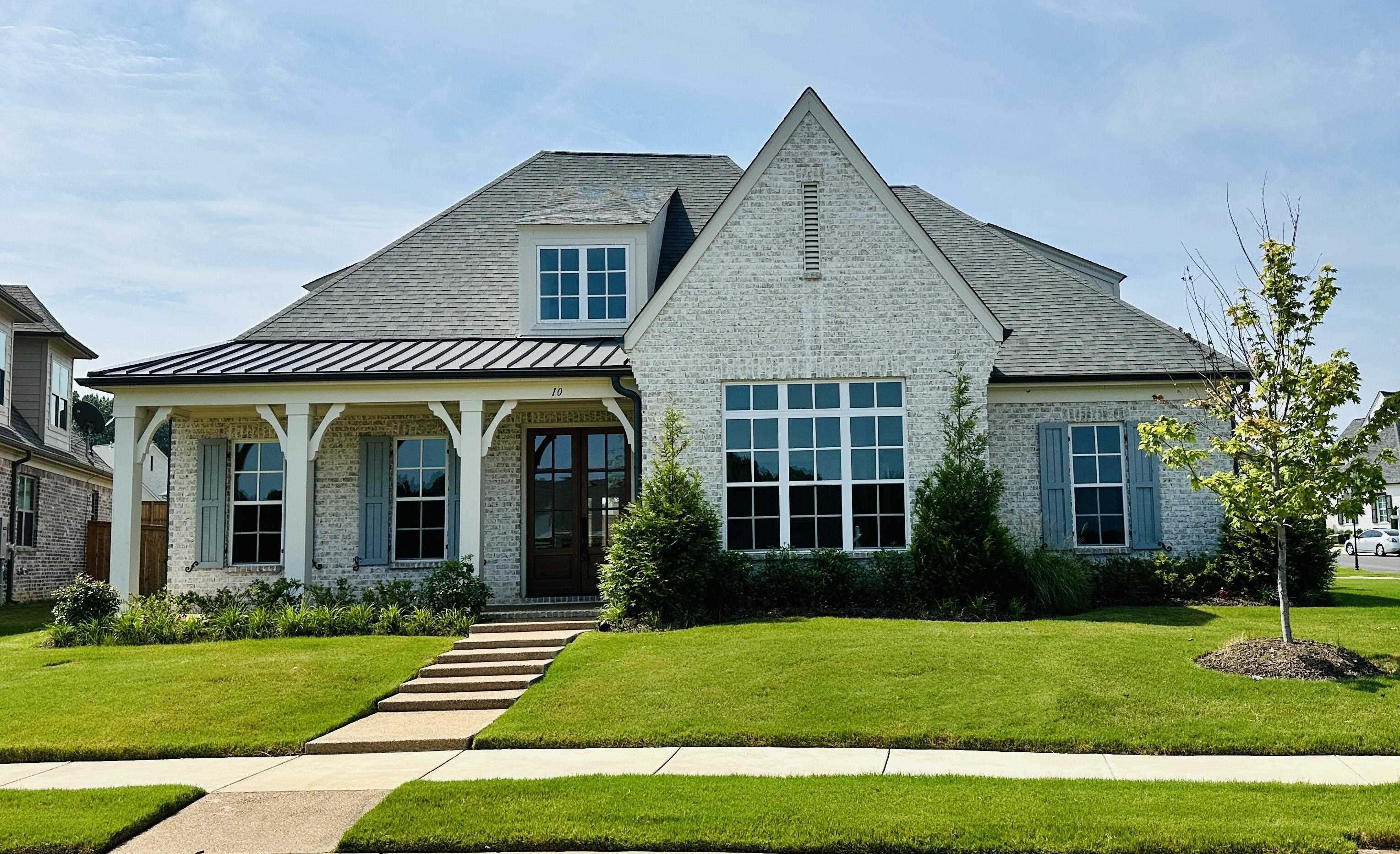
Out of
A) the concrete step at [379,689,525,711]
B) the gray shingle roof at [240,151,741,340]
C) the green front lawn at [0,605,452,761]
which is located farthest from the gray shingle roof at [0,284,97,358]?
the concrete step at [379,689,525,711]

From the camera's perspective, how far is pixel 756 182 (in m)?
15.9

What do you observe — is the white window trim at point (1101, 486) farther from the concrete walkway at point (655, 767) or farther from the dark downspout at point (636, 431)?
the concrete walkway at point (655, 767)

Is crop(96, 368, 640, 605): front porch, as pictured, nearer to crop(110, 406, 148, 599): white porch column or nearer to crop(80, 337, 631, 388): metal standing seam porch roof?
crop(110, 406, 148, 599): white porch column

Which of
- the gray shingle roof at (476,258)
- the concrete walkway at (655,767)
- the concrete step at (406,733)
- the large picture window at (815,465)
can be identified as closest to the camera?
the concrete walkway at (655,767)

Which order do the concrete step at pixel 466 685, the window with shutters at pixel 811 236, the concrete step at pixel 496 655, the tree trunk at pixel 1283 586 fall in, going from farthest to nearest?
the window with shutters at pixel 811 236 < the concrete step at pixel 496 655 < the concrete step at pixel 466 685 < the tree trunk at pixel 1283 586

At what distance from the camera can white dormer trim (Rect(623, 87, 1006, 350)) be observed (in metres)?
15.7

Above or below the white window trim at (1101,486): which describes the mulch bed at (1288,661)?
below

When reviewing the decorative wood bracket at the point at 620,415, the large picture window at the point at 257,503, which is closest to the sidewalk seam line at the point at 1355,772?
the decorative wood bracket at the point at 620,415

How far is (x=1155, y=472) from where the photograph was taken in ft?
55.0

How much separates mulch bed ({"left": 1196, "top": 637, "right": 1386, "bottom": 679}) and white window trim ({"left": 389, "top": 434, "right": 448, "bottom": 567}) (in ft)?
36.7

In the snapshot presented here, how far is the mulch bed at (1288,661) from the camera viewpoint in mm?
10383

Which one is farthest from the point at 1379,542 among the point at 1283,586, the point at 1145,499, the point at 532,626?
the point at 532,626

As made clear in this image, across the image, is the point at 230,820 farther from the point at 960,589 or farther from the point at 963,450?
the point at 963,450

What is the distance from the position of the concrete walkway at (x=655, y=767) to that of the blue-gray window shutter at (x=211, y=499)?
8305mm
